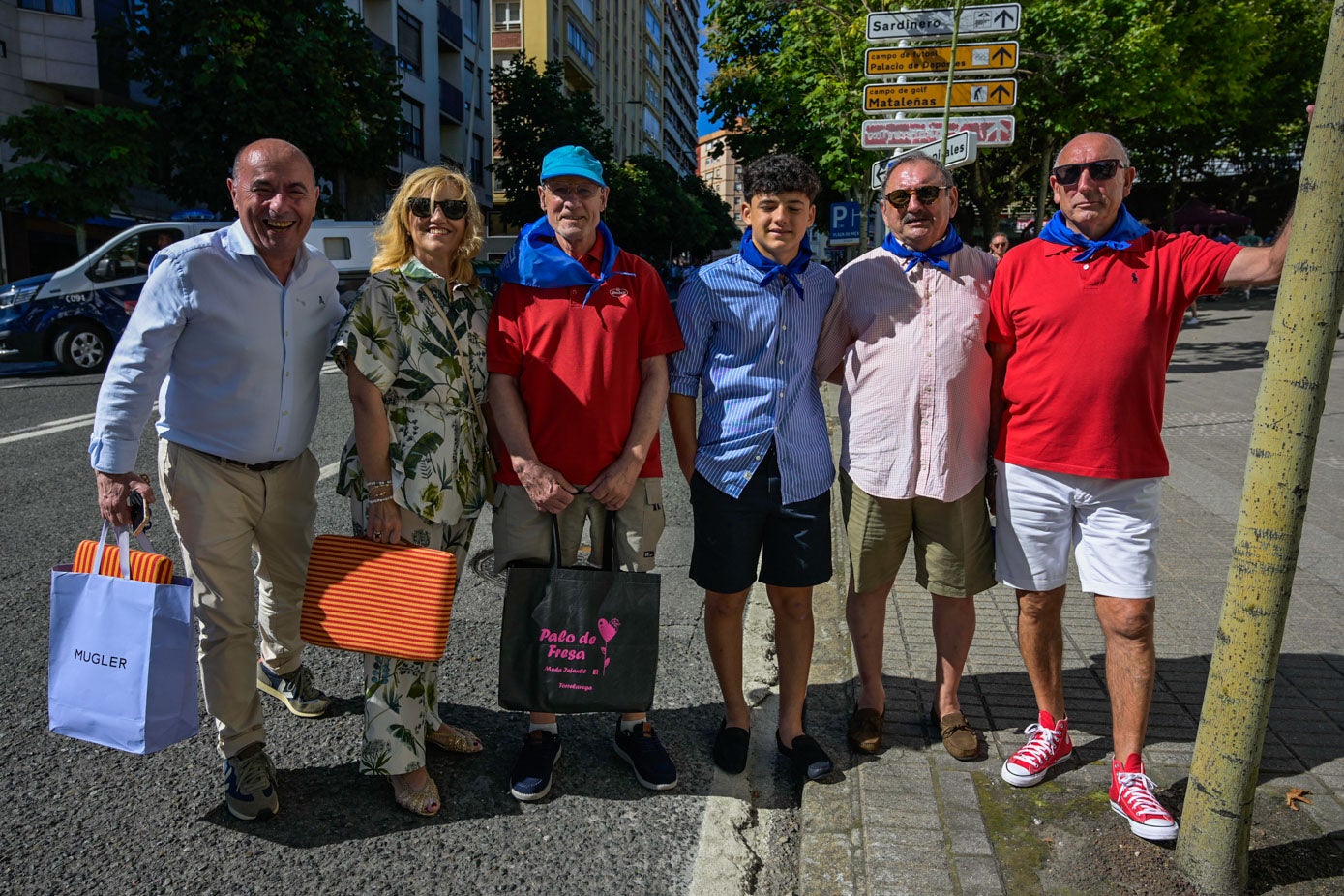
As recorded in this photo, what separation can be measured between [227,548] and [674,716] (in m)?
1.72

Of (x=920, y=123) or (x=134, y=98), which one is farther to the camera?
(x=134, y=98)

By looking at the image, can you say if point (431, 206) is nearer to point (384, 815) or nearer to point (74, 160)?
point (384, 815)

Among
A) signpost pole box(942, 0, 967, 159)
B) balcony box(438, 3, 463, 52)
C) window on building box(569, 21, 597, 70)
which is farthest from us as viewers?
window on building box(569, 21, 597, 70)

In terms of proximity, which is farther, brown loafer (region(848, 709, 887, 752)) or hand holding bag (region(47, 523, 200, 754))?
brown loafer (region(848, 709, 887, 752))

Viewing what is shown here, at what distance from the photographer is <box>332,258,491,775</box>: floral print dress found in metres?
2.98

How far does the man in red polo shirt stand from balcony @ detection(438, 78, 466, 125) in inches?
1546

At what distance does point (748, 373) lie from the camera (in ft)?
10.6

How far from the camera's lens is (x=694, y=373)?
10.8ft

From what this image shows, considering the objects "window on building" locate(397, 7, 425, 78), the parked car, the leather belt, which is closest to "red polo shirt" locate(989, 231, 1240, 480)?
the leather belt

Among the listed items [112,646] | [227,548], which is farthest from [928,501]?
[112,646]

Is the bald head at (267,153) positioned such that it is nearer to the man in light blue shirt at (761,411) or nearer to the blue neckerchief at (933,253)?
the man in light blue shirt at (761,411)

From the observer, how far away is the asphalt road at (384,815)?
2.75 m

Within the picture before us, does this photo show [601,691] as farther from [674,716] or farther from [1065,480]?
[1065,480]

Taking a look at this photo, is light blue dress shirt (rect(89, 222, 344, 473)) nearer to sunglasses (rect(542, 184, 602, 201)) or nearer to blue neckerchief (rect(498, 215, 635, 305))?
blue neckerchief (rect(498, 215, 635, 305))
